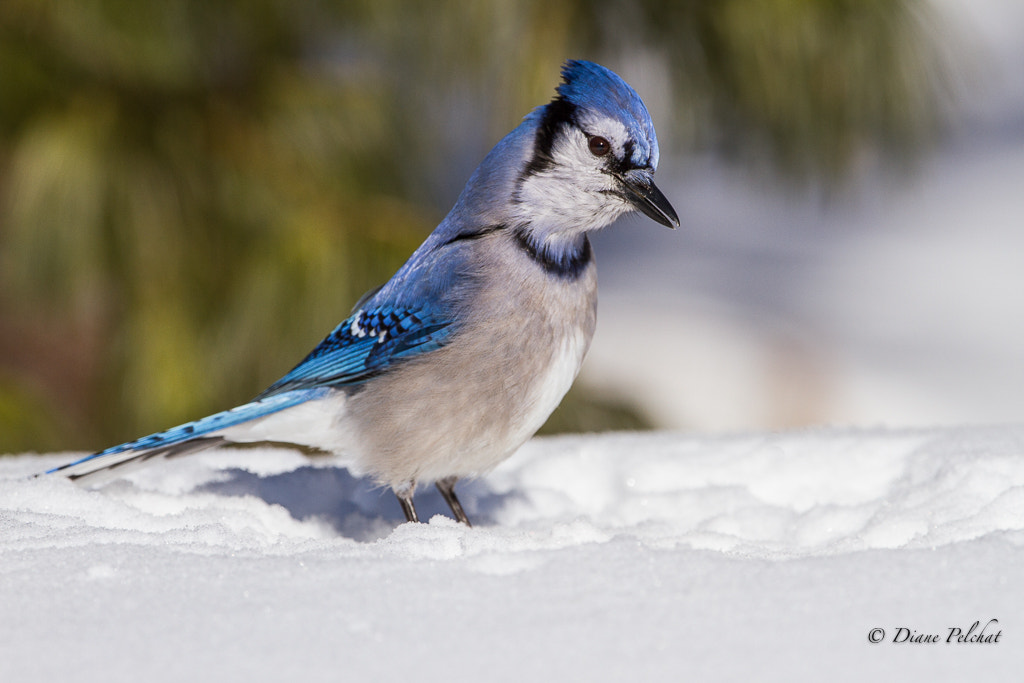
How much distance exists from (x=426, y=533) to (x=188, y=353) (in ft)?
6.45

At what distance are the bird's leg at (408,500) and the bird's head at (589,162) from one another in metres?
0.54

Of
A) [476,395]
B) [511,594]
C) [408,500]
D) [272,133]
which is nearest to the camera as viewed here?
[511,594]

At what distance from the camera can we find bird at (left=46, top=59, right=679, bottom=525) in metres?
1.99

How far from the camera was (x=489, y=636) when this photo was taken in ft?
3.85

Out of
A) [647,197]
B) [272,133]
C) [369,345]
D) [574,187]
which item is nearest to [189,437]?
[369,345]

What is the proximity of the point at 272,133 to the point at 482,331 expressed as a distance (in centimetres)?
184

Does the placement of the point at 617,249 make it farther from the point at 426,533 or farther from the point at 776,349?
the point at 426,533

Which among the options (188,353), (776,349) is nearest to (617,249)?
(776,349)

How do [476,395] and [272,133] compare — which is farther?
[272,133]

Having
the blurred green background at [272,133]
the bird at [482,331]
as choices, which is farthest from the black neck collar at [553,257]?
the blurred green background at [272,133]

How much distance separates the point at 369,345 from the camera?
212cm

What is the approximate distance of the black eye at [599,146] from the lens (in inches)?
81.0

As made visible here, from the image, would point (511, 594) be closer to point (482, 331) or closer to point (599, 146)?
point (482, 331)

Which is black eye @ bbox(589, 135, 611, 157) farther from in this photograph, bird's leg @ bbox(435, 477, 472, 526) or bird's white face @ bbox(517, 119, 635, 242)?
bird's leg @ bbox(435, 477, 472, 526)
